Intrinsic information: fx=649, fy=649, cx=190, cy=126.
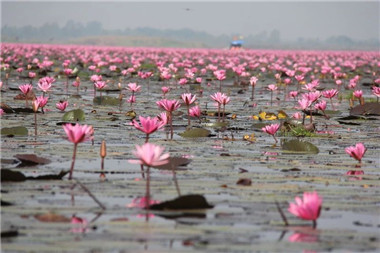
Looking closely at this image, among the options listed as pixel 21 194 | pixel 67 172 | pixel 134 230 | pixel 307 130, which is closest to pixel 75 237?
pixel 134 230

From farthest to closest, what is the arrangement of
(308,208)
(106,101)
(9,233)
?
(106,101) → (308,208) → (9,233)

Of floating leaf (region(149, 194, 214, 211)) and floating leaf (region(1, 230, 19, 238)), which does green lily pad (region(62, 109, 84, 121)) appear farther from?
floating leaf (region(1, 230, 19, 238))

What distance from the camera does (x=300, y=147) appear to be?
4879 mm

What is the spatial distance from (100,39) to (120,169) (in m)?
161

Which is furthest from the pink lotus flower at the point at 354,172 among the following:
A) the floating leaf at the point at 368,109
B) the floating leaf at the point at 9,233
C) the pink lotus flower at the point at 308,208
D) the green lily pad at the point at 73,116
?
the floating leaf at the point at 368,109

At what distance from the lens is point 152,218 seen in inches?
112

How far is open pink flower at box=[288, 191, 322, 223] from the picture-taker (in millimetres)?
2689

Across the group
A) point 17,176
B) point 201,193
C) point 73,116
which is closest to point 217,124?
point 73,116

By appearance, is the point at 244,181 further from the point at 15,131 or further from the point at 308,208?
the point at 15,131

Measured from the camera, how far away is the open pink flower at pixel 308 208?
2689mm

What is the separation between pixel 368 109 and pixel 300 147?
3057 millimetres

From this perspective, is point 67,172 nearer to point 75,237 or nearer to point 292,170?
point 75,237

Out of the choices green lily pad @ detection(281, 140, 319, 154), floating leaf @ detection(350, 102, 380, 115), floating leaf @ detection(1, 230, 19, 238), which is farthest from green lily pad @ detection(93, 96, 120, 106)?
floating leaf @ detection(1, 230, 19, 238)

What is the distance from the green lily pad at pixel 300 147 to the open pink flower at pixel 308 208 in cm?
212
